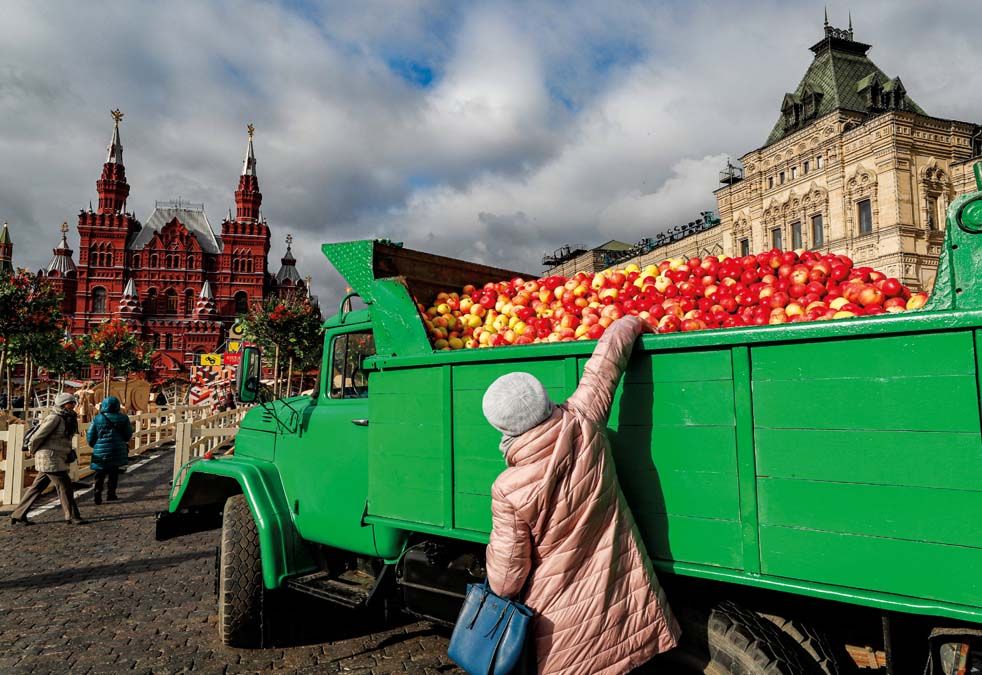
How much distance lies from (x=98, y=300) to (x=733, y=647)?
8579cm

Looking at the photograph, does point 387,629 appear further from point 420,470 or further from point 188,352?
point 188,352

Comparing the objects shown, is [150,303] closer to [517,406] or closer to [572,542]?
[517,406]

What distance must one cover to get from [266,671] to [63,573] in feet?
13.1

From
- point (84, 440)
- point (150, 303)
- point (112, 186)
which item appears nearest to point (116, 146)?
point (112, 186)

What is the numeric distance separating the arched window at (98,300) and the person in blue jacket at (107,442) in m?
73.1

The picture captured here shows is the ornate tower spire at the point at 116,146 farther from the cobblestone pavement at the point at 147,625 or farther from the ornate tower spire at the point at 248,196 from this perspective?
the cobblestone pavement at the point at 147,625

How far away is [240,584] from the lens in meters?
4.57

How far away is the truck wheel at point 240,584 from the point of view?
4574 millimetres

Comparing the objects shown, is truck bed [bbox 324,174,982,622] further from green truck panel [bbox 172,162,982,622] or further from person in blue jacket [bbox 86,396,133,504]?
person in blue jacket [bbox 86,396,133,504]

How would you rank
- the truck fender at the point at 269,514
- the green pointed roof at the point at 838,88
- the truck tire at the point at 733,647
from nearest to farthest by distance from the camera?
the truck tire at the point at 733,647 < the truck fender at the point at 269,514 < the green pointed roof at the point at 838,88

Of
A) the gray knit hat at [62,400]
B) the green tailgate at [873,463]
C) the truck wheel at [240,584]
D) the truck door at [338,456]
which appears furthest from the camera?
the gray knit hat at [62,400]

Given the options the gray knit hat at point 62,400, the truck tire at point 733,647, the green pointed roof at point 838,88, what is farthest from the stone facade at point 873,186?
the gray knit hat at point 62,400

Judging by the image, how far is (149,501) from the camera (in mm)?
11273

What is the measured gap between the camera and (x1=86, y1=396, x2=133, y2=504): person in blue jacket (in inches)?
423
